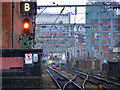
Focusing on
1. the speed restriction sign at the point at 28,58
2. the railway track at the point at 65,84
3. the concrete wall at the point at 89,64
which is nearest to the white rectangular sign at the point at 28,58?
the speed restriction sign at the point at 28,58

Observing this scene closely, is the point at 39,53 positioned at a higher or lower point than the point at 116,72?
higher

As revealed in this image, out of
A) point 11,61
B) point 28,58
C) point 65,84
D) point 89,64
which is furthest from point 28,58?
point 89,64

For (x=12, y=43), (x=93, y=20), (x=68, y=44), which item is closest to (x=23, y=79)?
(x=12, y=43)

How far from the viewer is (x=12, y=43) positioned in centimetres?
2045

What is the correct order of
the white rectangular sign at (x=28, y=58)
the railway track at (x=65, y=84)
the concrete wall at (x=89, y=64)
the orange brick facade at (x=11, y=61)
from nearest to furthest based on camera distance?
the orange brick facade at (x=11, y=61), the white rectangular sign at (x=28, y=58), the railway track at (x=65, y=84), the concrete wall at (x=89, y=64)

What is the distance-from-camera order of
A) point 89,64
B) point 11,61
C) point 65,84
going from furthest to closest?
point 89,64
point 65,84
point 11,61

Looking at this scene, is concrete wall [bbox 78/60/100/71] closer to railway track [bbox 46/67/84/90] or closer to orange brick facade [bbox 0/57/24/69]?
railway track [bbox 46/67/84/90]

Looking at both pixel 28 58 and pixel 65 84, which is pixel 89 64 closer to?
pixel 65 84

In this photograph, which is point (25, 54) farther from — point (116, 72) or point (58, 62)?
point (58, 62)

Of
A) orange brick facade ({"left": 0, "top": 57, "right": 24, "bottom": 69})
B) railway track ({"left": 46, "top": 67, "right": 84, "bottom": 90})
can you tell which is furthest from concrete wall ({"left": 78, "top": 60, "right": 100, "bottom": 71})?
orange brick facade ({"left": 0, "top": 57, "right": 24, "bottom": 69})

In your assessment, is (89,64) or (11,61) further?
(89,64)

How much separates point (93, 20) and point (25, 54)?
58.9m

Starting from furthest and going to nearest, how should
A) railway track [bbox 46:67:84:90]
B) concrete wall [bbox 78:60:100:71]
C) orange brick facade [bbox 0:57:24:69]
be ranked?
concrete wall [bbox 78:60:100:71] → railway track [bbox 46:67:84:90] → orange brick facade [bbox 0:57:24:69]

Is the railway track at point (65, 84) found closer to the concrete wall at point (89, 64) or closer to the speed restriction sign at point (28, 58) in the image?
the speed restriction sign at point (28, 58)
